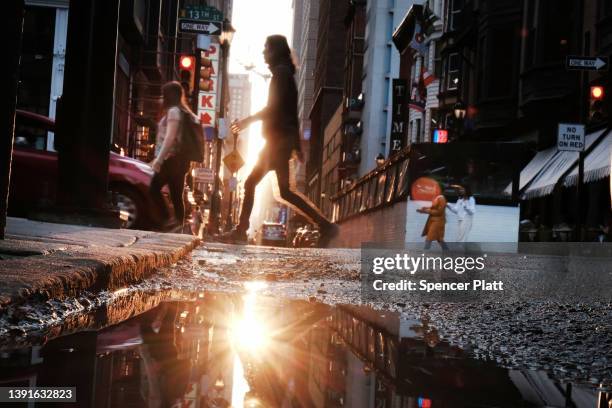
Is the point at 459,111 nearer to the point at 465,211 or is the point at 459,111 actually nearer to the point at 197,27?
the point at 465,211

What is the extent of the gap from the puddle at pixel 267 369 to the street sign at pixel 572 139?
17611 mm

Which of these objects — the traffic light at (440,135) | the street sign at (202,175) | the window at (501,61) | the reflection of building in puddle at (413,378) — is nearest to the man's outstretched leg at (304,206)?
the reflection of building in puddle at (413,378)

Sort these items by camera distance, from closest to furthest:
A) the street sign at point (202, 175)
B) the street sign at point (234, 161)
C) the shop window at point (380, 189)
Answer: the street sign at point (234, 161), the shop window at point (380, 189), the street sign at point (202, 175)

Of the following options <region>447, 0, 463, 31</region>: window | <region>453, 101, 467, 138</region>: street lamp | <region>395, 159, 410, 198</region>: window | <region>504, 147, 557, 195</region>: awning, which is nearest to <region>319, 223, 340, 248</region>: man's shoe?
<region>395, 159, 410, 198</region>: window

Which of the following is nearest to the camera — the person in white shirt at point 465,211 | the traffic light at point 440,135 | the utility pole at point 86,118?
the utility pole at point 86,118

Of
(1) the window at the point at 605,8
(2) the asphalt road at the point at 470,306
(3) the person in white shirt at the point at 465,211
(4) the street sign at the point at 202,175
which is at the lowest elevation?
(2) the asphalt road at the point at 470,306

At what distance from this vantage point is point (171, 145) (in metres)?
10.5

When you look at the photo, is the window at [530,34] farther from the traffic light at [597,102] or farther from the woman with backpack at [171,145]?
the woman with backpack at [171,145]

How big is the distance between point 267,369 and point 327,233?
269 inches

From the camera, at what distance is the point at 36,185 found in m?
11.5

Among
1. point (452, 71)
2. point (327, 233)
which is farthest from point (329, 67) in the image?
point (327, 233)

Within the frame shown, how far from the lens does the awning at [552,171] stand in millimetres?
24344

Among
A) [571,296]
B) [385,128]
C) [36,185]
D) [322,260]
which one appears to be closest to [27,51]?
[36,185]

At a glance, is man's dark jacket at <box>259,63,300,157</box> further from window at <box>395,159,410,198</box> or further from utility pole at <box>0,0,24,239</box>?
window at <box>395,159,410,198</box>
